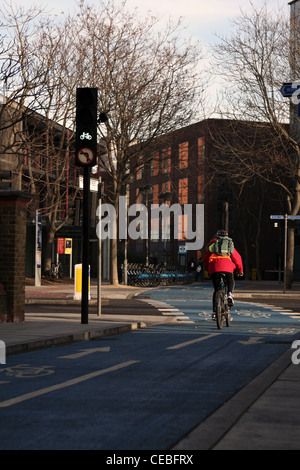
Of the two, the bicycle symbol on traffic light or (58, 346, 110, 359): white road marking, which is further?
the bicycle symbol on traffic light

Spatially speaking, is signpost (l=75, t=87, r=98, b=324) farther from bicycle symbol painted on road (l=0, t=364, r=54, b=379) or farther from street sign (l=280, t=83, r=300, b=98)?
bicycle symbol painted on road (l=0, t=364, r=54, b=379)

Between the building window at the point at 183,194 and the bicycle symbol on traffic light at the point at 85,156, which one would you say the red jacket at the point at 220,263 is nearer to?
the bicycle symbol on traffic light at the point at 85,156

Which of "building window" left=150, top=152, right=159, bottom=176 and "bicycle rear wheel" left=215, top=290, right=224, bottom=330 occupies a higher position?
"building window" left=150, top=152, right=159, bottom=176

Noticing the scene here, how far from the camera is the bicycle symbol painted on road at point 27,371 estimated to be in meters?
8.98

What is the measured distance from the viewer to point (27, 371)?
931 centimetres

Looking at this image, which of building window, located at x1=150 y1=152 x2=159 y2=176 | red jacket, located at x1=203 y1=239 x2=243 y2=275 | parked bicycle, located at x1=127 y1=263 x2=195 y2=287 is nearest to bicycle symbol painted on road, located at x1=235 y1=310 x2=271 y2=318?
red jacket, located at x1=203 y1=239 x2=243 y2=275

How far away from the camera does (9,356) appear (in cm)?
1100

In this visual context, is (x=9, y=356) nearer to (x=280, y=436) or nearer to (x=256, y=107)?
(x=280, y=436)

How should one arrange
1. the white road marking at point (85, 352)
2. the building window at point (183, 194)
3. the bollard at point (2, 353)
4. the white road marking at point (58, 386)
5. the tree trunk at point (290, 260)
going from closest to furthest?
the white road marking at point (58, 386) < the bollard at point (2, 353) < the white road marking at point (85, 352) < the tree trunk at point (290, 260) < the building window at point (183, 194)

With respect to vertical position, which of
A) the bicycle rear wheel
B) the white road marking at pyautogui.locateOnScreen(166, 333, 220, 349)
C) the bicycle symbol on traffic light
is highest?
the bicycle symbol on traffic light

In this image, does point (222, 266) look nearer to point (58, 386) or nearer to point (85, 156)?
point (85, 156)

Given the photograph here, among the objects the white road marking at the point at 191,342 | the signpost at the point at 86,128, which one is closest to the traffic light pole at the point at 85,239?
the signpost at the point at 86,128

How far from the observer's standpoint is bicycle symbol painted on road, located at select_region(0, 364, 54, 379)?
8977 mm
